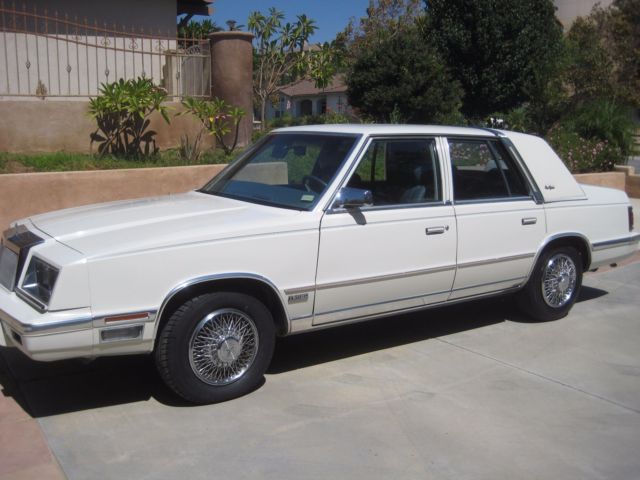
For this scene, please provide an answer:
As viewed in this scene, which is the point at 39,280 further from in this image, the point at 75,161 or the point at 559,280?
the point at 75,161

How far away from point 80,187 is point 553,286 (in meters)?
5.33

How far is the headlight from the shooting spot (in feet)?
13.9

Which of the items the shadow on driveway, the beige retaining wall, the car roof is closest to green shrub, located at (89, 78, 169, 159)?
the beige retaining wall

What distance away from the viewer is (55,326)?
412cm

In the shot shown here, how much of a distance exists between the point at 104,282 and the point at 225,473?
129 centimetres

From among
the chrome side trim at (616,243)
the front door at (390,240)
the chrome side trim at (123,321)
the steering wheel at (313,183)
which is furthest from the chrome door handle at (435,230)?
the chrome side trim at (123,321)

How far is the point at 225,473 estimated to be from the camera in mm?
3971

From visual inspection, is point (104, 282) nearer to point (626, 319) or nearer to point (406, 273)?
point (406, 273)

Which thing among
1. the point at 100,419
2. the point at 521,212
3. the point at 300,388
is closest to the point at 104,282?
the point at 100,419

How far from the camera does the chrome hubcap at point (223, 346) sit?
15.3ft

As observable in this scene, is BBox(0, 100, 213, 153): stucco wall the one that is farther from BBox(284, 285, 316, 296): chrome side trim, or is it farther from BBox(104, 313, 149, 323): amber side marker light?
BBox(104, 313, 149, 323): amber side marker light

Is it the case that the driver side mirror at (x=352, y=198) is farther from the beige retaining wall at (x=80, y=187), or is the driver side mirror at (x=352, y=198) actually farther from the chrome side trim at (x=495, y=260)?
the beige retaining wall at (x=80, y=187)

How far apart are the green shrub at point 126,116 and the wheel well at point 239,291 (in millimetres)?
6055

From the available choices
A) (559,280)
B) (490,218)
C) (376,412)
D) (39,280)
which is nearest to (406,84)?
(559,280)
